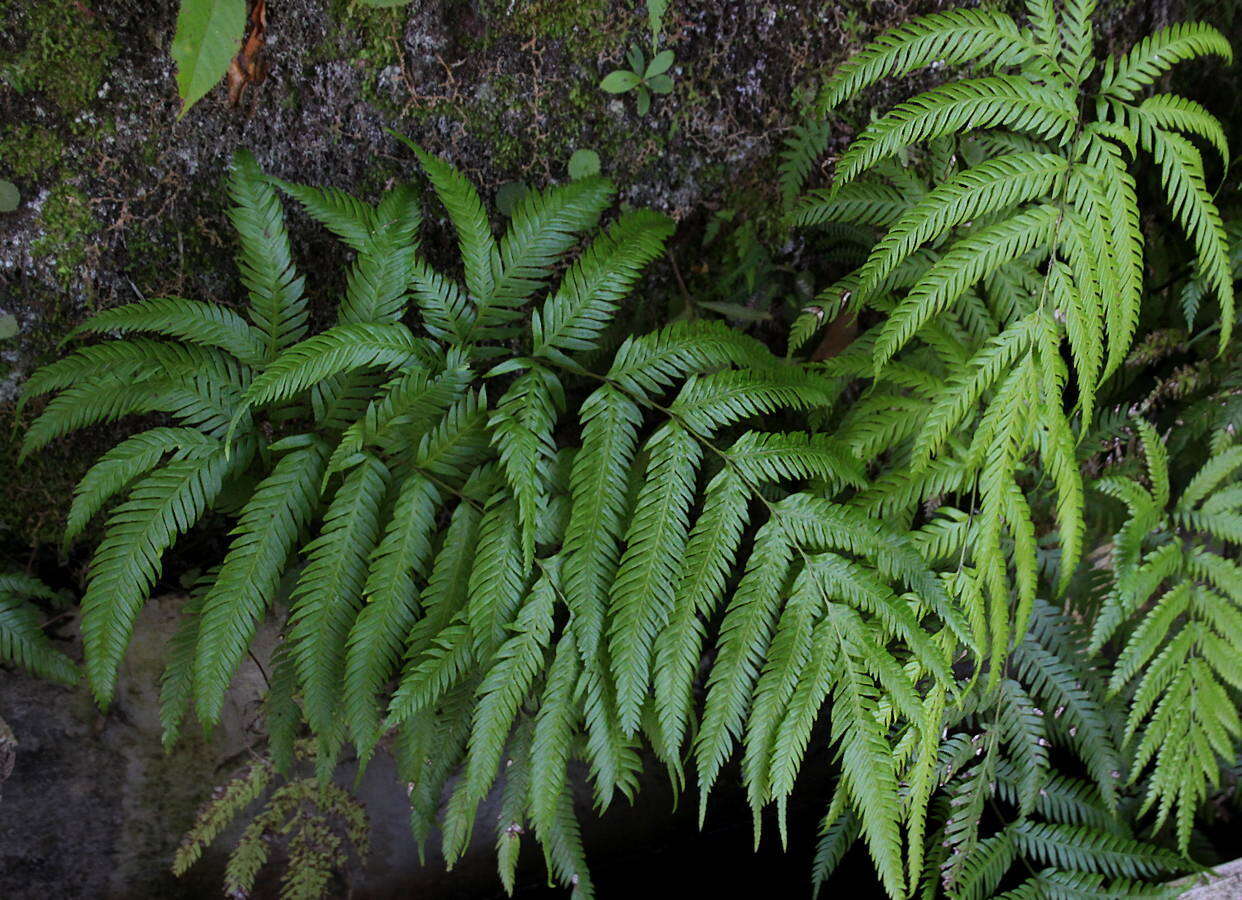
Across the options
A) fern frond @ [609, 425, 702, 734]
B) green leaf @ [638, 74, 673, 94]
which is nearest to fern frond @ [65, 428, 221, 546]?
fern frond @ [609, 425, 702, 734]

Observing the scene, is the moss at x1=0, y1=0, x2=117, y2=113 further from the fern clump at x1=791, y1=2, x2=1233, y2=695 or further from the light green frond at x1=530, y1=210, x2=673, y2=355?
the fern clump at x1=791, y1=2, x2=1233, y2=695

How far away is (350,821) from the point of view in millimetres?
2980

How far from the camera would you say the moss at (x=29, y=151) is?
2012 millimetres

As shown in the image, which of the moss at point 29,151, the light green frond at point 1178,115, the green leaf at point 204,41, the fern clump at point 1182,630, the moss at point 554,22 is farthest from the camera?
the fern clump at point 1182,630

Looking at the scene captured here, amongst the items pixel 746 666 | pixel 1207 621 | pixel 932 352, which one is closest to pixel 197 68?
pixel 746 666

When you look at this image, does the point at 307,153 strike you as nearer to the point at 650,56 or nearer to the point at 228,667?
the point at 650,56

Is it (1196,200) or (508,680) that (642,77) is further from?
(508,680)

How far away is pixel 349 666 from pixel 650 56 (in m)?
1.72

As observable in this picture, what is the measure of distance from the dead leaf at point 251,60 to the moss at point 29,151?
1.43 feet

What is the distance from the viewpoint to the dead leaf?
2037 millimetres

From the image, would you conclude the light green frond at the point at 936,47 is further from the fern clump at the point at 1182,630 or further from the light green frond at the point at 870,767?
the light green frond at the point at 870,767

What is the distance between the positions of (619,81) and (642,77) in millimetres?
67

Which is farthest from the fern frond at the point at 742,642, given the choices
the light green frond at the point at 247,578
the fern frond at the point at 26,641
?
the fern frond at the point at 26,641

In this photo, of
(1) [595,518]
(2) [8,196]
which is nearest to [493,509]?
(1) [595,518]
